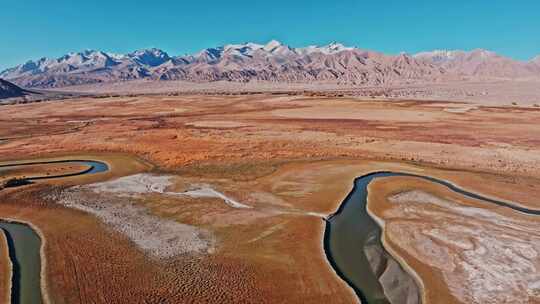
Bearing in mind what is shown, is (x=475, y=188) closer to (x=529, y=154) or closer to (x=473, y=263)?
(x=473, y=263)

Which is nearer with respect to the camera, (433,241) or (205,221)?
(433,241)

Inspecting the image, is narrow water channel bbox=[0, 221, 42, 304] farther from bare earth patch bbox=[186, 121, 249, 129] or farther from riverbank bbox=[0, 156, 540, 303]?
bare earth patch bbox=[186, 121, 249, 129]

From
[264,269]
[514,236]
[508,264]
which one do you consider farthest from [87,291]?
[514,236]

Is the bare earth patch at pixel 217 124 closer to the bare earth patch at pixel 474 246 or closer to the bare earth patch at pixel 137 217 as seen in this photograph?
the bare earth patch at pixel 137 217

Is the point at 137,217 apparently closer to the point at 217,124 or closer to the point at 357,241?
the point at 357,241

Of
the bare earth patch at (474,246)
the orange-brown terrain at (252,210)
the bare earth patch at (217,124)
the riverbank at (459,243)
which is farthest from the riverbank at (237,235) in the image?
the bare earth patch at (217,124)

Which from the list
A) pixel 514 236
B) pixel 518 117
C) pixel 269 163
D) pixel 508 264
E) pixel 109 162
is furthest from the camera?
pixel 518 117
